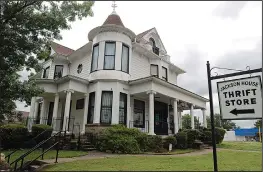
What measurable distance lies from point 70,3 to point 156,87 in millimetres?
8867

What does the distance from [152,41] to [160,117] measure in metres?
7.71

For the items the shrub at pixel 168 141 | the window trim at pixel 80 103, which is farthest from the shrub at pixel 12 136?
the shrub at pixel 168 141

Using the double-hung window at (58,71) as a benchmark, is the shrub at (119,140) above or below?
below

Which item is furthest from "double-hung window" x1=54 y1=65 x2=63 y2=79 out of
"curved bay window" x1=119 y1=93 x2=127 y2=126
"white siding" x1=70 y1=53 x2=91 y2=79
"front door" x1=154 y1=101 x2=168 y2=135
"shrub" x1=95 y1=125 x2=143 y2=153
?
"shrub" x1=95 y1=125 x2=143 y2=153

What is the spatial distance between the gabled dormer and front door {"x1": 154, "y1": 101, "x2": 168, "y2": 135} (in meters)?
5.36

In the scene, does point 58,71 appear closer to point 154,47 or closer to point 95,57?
point 95,57

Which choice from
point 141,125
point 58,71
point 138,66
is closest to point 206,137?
point 141,125

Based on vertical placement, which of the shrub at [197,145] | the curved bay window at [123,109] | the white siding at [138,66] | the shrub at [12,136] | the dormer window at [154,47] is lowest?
the shrub at [197,145]

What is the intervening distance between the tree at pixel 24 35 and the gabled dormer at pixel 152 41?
442 inches

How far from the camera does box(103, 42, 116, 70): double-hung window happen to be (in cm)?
1666

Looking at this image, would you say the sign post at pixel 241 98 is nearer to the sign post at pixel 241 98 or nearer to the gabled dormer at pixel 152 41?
the sign post at pixel 241 98

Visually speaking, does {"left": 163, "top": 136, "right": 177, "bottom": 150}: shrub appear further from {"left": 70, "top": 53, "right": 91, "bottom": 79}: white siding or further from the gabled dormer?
the gabled dormer

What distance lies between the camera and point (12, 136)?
45.2 feet

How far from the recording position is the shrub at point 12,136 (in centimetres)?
1352
